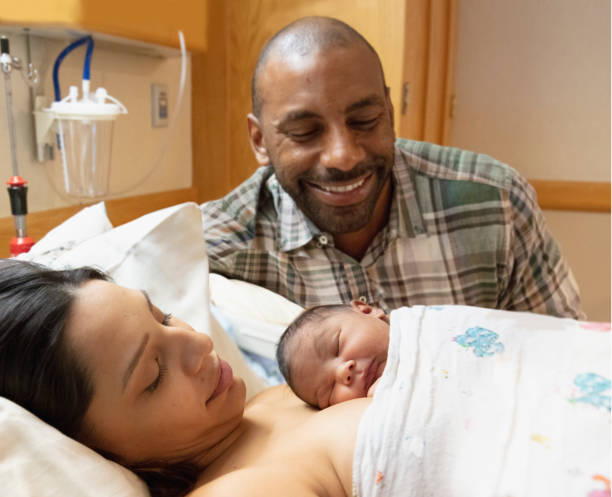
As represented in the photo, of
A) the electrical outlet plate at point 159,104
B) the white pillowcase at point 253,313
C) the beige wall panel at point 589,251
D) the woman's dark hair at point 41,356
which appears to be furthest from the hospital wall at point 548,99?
the woman's dark hair at point 41,356

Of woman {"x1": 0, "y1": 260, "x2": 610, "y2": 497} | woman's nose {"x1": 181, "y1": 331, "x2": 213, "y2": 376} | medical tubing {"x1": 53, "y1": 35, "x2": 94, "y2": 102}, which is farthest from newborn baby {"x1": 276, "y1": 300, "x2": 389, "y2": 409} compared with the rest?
medical tubing {"x1": 53, "y1": 35, "x2": 94, "y2": 102}

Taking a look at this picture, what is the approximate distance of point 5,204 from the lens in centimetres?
154

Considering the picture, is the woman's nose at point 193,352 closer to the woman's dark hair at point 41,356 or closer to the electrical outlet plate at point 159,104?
the woman's dark hair at point 41,356

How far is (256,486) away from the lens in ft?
2.24

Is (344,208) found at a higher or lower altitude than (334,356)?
higher

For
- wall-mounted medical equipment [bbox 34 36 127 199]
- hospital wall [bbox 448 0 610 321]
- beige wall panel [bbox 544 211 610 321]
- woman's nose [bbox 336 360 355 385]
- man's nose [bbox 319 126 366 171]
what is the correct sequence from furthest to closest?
beige wall panel [bbox 544 211 610 321] → hospital wall [bbox 448 0 610 321] → wall-mounted medical equipment [bbox 34 36 127 199] → man's nose [bbox 319 126 366 171] → woman's nose [bbox 336 360 355 385]

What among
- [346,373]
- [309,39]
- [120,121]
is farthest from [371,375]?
[120,121]

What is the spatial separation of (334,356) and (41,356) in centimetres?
46

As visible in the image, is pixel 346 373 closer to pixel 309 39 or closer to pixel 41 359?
pixel 41 359

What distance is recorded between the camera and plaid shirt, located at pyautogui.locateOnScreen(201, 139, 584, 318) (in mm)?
1600

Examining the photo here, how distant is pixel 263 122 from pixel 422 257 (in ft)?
1.81

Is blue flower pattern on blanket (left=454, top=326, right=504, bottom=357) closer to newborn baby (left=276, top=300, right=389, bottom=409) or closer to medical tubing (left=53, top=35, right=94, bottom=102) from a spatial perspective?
newborn baby (left=276, top=300, right=389, bottom=409)

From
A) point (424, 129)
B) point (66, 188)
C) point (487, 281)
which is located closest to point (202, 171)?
point (66, 188)

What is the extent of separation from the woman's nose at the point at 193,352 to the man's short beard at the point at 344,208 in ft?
2.47
